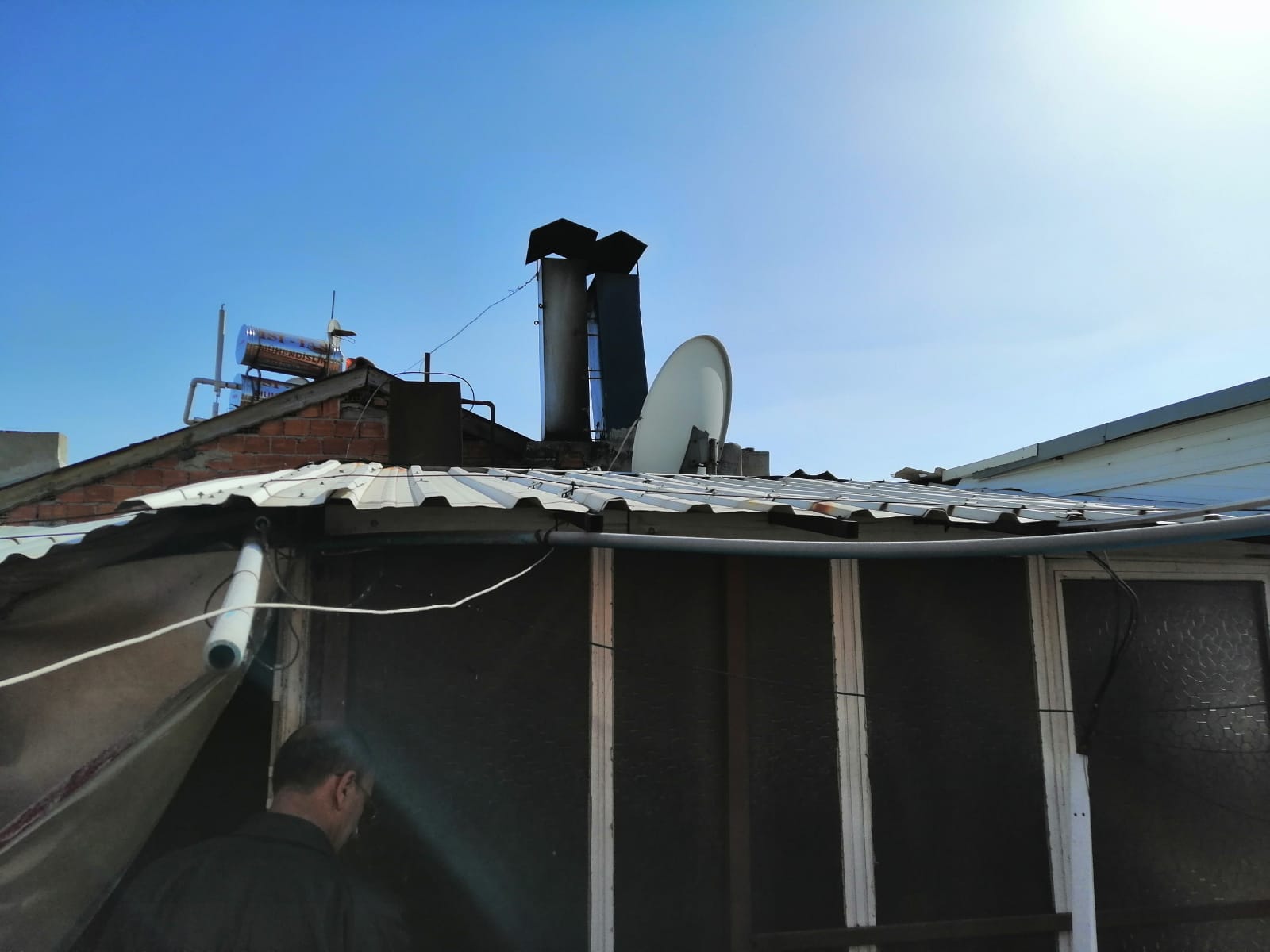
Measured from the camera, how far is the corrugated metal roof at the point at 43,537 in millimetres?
2157

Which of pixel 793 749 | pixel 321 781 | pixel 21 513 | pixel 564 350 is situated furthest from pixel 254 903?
pixel 564 350

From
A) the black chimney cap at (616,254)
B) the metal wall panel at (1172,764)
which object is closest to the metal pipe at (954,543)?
the metal wall panel at (1172,764)

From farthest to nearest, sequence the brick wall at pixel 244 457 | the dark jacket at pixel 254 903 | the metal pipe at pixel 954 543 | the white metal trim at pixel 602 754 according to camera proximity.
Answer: the brick wall at pixel 244 457
the white metal trim at pixel 602 754
the metal pipe at pixel 954 543
the dark jacket at pixel 254 903

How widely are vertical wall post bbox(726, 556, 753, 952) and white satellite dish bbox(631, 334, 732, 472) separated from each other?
2.42m

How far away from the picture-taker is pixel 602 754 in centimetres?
312

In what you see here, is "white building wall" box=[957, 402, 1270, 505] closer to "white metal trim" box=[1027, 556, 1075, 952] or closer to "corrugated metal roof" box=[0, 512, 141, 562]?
"white metal trim" box=[1027, 556, 1075, 952]

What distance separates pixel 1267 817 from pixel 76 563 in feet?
16.0

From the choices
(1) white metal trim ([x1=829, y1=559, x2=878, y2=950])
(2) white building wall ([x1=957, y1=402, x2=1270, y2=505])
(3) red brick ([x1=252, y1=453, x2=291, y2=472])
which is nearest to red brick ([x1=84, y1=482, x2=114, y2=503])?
(3) red brick ([x1=252, y1=453, x2=291, y2=472])

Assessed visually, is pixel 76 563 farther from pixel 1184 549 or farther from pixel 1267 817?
pixel 1267 817

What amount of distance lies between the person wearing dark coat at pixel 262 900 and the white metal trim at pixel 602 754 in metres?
0.94

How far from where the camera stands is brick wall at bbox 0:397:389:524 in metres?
5.57

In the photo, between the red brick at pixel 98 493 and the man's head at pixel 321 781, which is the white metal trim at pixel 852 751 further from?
the red brick at pixel 98 493

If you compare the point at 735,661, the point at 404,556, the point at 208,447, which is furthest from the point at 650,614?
the point at 208,447

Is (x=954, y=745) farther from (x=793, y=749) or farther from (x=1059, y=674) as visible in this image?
(x=793, y=749)
